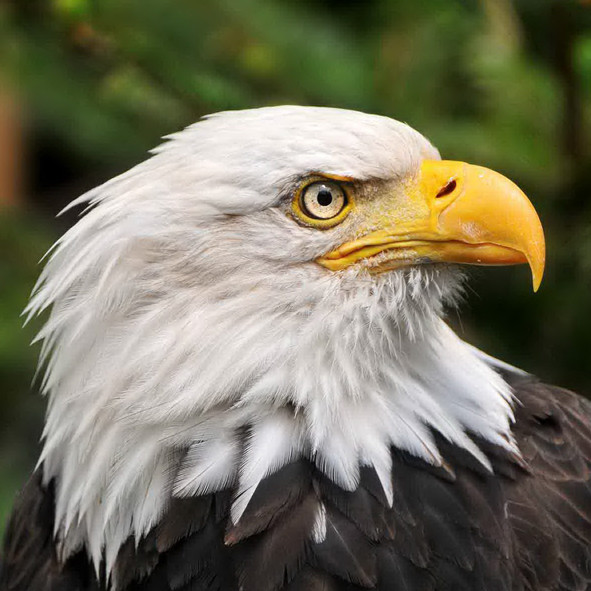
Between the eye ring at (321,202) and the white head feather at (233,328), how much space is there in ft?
0.09

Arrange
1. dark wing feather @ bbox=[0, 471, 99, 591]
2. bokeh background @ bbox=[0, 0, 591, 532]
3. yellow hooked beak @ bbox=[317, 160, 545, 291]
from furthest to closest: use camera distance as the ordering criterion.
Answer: bokeh background @ bbox=[0, 0, 591, 532]
dark wing feather @ bbox=[0, 471, 99, 591]
yellow hooked beak @ bbox=[317, 160, 545, 291]

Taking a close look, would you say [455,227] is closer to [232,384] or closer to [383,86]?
[232,384]

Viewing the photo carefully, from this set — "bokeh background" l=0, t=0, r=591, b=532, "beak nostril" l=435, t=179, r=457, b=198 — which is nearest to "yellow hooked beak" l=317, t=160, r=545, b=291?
"beak nostril" l=435, t=179, r=457, b=198

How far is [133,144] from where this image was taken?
3852 millimetres

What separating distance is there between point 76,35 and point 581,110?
5.23 feet

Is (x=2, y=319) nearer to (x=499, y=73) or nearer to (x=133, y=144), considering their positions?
(x=133, y=144)

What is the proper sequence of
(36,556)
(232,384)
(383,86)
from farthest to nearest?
(383,86), (36,556), (232,384)

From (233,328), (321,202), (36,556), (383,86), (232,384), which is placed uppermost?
(383,86)

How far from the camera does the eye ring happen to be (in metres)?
2.32

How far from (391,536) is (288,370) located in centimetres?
45

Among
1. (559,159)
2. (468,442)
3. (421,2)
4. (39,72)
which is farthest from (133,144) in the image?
(468,442)

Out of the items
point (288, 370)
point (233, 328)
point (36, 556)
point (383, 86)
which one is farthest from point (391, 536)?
point (383, 86)

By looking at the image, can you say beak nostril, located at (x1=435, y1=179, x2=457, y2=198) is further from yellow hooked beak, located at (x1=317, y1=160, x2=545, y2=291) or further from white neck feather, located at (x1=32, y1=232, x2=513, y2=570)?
white neck feather, located at (x1=32, y1=232, x2=513, y2=570)

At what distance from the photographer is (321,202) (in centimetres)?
233
